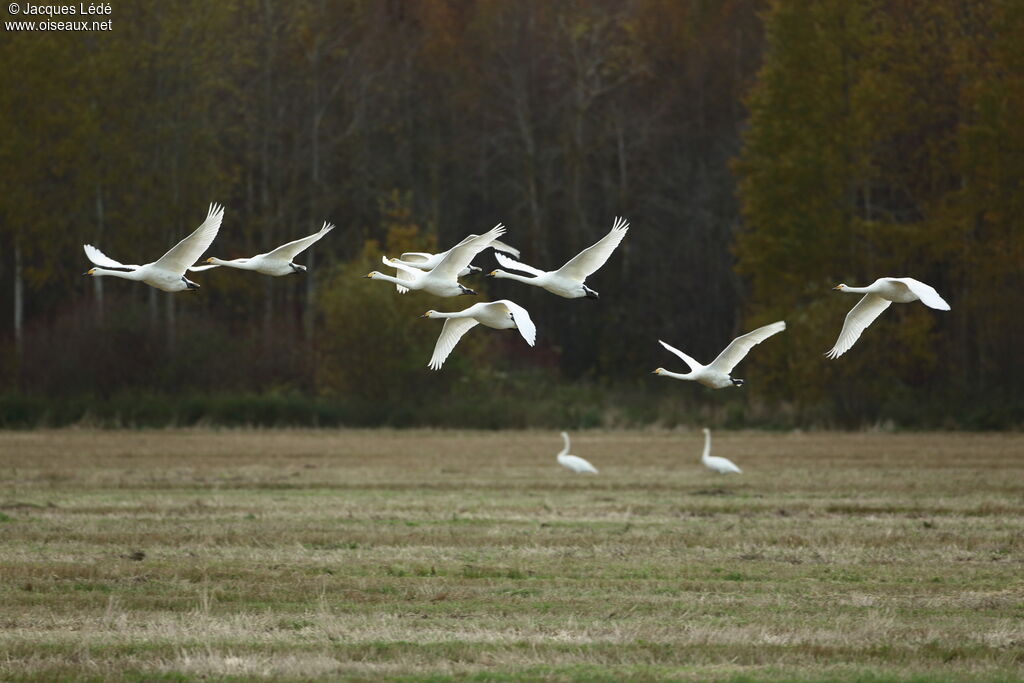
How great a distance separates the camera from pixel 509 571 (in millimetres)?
15102

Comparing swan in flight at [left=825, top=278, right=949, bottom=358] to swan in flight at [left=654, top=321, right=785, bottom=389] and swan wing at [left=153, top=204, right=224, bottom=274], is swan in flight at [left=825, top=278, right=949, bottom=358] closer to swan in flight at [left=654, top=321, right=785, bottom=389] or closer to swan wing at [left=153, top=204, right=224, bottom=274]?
swan in flight at [left=654, top=321, right=785, bottom=389]

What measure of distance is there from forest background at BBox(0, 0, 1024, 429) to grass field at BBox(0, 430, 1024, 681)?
50.1 ft

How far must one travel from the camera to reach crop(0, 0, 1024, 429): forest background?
42.8 meters

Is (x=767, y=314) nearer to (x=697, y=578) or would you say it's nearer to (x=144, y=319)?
(x=144, y=319)

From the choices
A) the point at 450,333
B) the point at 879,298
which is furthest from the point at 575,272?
the point at 879,298

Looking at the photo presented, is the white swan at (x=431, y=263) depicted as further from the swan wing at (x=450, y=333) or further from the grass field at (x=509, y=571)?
the grass field at (x=509, y=571)

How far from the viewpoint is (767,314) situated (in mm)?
46312

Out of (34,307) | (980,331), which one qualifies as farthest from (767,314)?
(34,307)

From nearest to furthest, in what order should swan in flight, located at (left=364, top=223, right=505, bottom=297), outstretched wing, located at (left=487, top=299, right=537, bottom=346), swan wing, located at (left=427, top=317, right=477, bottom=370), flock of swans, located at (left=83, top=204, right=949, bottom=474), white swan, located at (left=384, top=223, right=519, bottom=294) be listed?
outstretched wing, located at (left=487, top=299, right=537, bottom=346), flock of swans, located at (left=83, top=204, right=949, bottom=474), swan in flight, located at (left=364, top=223, right=505, bottom=297), white swan, located at (left=384, top=223, right=519, bottom=294), swan wing, located at (left=427, top=317, right=477, bottom=370)

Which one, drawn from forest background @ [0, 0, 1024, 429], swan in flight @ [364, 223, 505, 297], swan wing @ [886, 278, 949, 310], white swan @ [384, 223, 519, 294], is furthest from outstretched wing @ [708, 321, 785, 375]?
forest background @ [0, 0, 1024, 429]

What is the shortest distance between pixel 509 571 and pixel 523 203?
4127 centimetres

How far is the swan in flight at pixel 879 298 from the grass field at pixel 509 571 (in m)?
2.24

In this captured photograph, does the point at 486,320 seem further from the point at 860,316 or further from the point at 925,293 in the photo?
the point at 925,293

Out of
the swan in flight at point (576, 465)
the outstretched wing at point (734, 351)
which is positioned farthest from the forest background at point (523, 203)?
the outstretched wing at point (734, 351)
